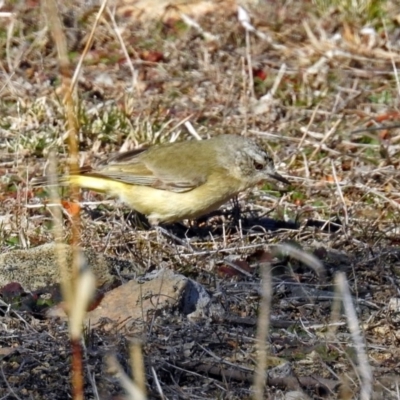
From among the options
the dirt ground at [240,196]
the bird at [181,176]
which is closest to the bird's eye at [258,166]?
the bird at [181,176]

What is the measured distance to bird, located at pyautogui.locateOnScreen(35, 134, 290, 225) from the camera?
6.93 metres

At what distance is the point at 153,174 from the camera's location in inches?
280

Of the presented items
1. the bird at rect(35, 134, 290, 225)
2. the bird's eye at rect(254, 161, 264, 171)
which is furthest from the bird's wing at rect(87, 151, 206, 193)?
the bird's eye at rect(254, 161, 264, 171)

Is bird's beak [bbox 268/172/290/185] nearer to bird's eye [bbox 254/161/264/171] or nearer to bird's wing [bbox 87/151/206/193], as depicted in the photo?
bird's eye [bbox 254/161/264/171]

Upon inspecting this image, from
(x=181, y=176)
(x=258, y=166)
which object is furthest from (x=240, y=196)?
(x=181, y=176)

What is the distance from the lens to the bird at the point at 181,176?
22.7 ft

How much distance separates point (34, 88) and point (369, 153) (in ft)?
10.0

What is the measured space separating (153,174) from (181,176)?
20cm

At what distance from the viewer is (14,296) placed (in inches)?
202

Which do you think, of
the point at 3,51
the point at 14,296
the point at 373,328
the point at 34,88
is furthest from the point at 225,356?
the point at 3,51

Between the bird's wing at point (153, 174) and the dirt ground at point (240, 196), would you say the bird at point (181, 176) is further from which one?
the dirt ground at point (240, 196)

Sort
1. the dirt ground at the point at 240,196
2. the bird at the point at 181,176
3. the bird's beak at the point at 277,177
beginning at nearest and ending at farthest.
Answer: the dirt ground at the point at 240,196 < the bird at the point at 181,176 < the bird's beak at the point at 277,177

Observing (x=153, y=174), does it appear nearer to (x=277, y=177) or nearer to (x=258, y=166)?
(x=258, y=166)

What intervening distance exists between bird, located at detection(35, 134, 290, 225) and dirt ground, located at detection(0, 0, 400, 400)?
0.18 meters
